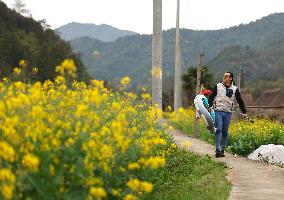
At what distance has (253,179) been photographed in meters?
10.3

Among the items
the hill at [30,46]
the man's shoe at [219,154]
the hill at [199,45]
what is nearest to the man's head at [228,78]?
the man's shoe at [219,154]

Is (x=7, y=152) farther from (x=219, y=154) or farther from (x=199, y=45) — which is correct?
(x=199, y=45)

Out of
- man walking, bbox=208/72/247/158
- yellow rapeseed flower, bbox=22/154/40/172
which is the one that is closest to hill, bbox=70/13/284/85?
man walking, bbox=208/72/247/158

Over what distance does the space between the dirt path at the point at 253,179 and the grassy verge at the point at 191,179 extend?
0.64 feet

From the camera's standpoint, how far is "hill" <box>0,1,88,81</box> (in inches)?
2721

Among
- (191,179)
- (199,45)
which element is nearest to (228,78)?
(191,179)

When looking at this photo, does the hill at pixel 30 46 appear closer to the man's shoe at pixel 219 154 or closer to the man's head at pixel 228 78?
the man's shoe at pixel 219 154

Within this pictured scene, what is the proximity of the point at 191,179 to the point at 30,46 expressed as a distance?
223ft

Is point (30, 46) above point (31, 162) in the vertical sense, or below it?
above

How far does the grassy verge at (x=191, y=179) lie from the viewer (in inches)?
362

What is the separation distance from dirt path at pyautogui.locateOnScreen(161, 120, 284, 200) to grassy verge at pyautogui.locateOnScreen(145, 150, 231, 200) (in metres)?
0.20

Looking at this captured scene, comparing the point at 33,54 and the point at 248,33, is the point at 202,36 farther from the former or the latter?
the point at 33,54

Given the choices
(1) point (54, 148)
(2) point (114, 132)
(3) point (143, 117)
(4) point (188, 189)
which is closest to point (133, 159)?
(2) point (114, 132)

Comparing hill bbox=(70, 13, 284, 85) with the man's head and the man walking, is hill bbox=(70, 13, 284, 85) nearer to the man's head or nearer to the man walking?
the man walking
